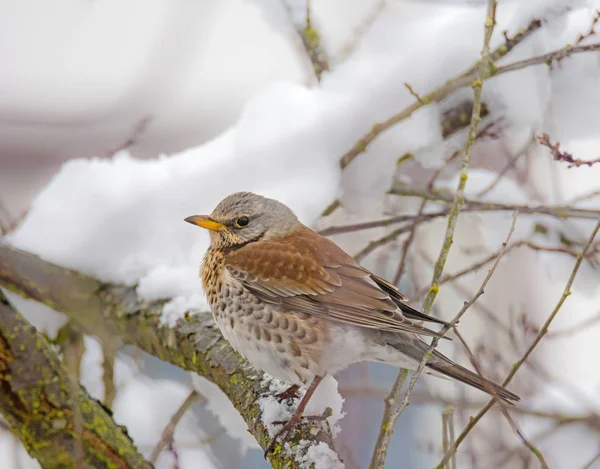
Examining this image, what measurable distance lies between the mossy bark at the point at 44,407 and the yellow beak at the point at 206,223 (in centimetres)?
87

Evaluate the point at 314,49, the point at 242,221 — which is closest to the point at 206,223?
the point at 242,221

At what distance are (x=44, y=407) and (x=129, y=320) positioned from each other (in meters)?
0.98

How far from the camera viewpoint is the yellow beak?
2.88 meters

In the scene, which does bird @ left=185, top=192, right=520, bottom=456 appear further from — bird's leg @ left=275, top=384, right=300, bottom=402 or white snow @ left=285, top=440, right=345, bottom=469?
white snow @ left=285, top=440, right=345, bottom=469

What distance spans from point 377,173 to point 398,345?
3.79 ft

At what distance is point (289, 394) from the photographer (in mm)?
2646

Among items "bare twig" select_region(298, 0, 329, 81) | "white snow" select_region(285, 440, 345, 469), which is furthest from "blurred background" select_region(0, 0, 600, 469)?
"white snow" select_region(285, 440, 345, 469)

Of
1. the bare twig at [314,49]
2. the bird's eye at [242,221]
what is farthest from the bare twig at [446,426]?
the bare twig at [314,49]

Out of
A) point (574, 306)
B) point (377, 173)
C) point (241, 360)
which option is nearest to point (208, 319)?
point (241, 360)

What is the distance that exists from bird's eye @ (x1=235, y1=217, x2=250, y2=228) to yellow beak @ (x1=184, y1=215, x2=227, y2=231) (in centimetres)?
6

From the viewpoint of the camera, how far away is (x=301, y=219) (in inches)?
132

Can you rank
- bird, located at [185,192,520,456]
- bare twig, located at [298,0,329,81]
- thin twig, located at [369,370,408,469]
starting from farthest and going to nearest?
bare twig, located at [298,0,329,81]
bird, located at [185,192,520,456]
thin twig, located at [369,370,408,469]

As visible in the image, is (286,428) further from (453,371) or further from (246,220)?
(246,220)

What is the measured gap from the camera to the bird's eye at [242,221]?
2.96m
